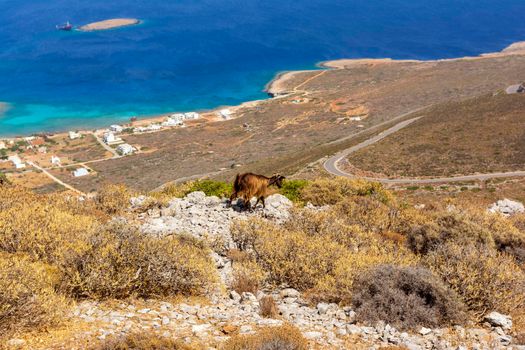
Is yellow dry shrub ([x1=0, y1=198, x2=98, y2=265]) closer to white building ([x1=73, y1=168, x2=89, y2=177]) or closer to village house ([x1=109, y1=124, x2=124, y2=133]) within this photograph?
white building ([x1=73, y1=168, x2=89, y2=177])

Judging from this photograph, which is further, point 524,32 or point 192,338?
point 524,32

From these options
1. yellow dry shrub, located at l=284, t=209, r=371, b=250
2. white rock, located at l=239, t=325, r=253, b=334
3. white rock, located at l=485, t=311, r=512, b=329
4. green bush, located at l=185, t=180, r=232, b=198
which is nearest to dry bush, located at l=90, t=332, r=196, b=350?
white rock, located at l=239, t=325, r=253, b=334

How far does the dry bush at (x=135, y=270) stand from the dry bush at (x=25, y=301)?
68cm

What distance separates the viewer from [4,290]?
19.2 feet

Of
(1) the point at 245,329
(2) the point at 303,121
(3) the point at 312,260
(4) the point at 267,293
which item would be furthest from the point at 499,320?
(2) the point at 303,121

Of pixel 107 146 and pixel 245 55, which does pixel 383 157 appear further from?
pixel 245 55

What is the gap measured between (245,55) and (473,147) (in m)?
129

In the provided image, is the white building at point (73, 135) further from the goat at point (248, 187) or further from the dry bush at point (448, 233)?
the dry bush at point (448, 233)

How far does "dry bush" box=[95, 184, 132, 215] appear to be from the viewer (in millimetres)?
14430

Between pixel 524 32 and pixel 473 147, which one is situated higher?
pixel 524 32

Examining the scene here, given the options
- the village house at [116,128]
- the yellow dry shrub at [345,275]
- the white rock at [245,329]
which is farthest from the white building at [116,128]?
the white rock at [245,329]

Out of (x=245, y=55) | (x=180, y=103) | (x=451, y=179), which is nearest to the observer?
(x=451, y=179)

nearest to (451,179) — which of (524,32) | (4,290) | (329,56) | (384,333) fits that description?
(384,333)

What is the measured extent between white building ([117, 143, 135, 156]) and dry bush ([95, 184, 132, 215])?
69709mm
